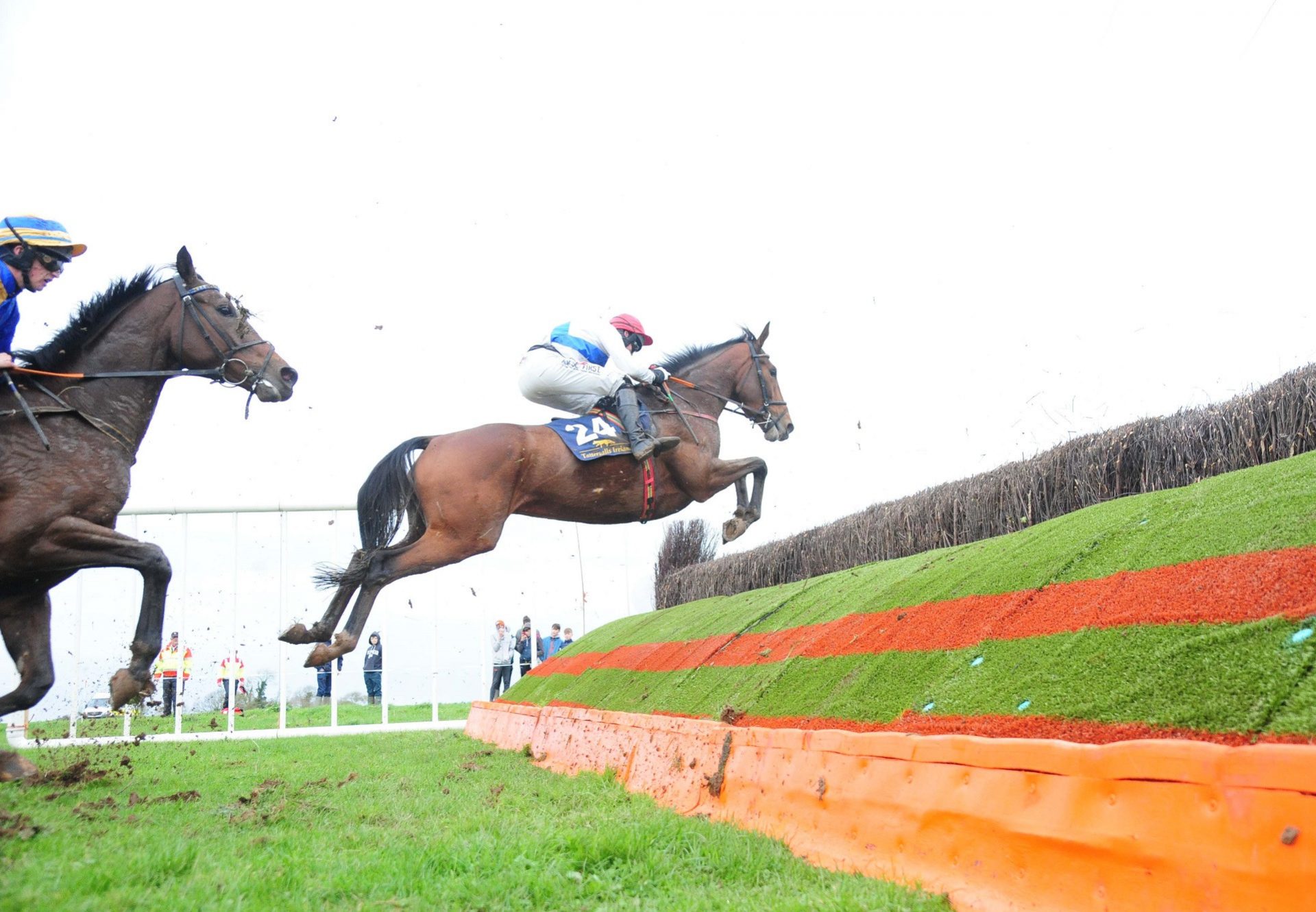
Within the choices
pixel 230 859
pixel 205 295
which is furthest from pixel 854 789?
pixel 205 295

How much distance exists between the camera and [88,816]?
4059 millimetres

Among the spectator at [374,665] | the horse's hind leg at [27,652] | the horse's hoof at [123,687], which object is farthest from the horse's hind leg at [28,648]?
the spectator at [374,665]

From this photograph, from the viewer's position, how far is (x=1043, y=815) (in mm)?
2473

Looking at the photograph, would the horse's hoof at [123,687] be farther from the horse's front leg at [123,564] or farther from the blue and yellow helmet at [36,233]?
→ the blue and yellow helmet at [36,233]

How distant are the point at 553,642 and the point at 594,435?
1097cm

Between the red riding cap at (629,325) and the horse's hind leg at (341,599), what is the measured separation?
2.58m

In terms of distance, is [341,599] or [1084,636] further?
[341,599]

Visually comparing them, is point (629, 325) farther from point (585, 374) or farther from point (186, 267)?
point (186, 267)

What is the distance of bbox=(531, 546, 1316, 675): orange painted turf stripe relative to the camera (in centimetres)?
277

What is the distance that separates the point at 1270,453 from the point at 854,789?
407cm

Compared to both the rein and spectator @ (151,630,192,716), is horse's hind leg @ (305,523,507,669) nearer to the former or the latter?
the rein

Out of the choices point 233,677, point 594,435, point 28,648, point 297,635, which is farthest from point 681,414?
point 233,677

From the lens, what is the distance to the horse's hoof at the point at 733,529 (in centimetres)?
699

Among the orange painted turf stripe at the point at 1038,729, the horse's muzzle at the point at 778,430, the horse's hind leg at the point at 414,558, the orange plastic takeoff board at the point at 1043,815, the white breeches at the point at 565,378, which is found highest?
the white breeches at the point at 565,378
